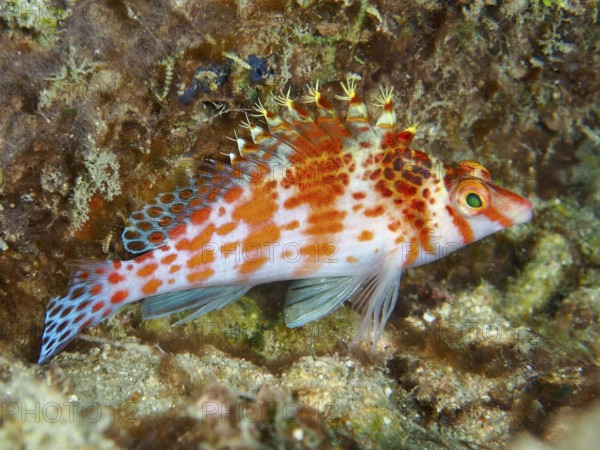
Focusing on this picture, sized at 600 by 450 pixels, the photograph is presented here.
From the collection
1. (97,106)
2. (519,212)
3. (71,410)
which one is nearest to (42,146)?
(97,106)

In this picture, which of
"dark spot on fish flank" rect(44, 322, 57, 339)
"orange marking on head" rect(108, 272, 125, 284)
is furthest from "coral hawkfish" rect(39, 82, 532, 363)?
"dark spot on fish flank" rect(44, 322, 57, 339)

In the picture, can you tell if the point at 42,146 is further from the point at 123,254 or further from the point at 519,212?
the point at 519,212

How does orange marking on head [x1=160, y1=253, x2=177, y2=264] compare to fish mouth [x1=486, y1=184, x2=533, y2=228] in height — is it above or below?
below

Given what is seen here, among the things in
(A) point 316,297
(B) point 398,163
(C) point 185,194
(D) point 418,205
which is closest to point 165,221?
(C) point 185,194

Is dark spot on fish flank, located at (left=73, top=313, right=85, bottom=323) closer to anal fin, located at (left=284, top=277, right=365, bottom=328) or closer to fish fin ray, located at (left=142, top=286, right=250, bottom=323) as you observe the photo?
fish fin ray, located at (left=142, top=286, right=250, bottom=323)

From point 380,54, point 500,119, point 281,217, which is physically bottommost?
point 281,217

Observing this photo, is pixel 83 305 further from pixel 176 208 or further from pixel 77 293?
pixel 176 208
